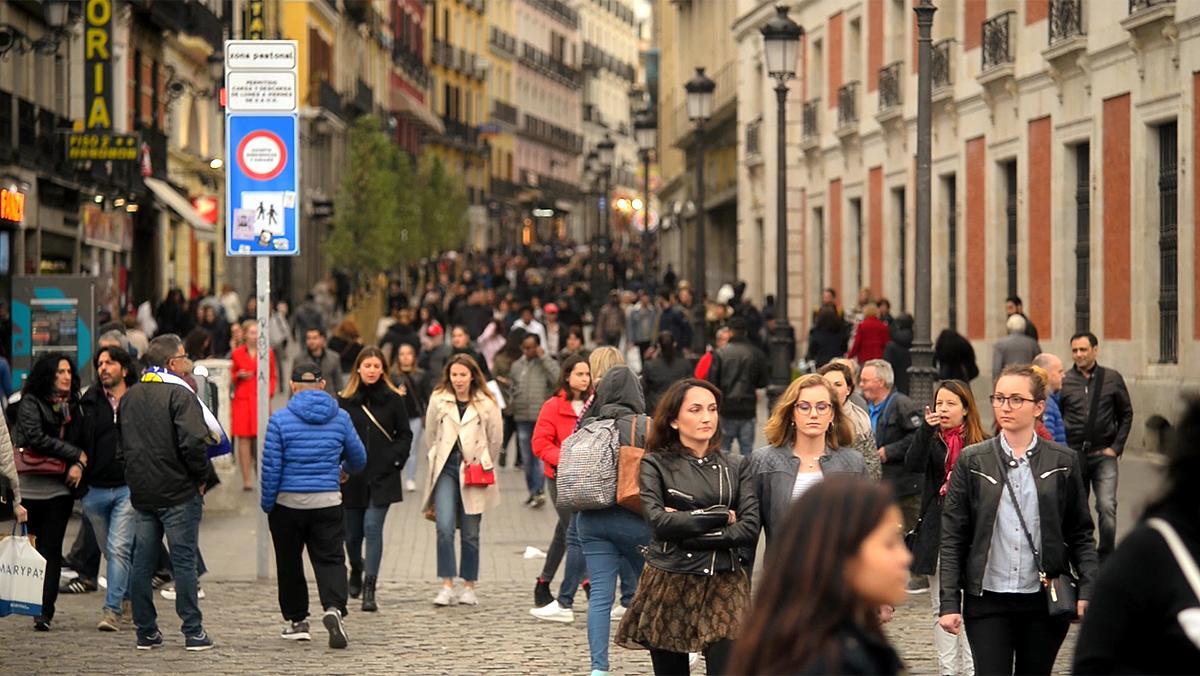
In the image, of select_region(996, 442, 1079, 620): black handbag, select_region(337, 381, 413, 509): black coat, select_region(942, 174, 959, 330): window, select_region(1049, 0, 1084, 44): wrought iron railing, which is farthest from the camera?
select_region(942, 174, 959, 330): window

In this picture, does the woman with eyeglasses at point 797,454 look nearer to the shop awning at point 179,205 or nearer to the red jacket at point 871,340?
the red jacket at point 871,340

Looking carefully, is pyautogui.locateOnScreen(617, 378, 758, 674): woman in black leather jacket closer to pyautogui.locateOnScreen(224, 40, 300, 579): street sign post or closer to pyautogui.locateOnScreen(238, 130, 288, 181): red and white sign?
pyautogui.locateOnScreen(224, 40, 300, 579): street sign post

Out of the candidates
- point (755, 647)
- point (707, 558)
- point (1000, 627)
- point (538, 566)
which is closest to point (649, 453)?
point (707, 558)

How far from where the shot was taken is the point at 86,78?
33.6 meters

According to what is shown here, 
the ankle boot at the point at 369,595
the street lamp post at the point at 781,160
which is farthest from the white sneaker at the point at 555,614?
the street lamp post at the point at 781,160

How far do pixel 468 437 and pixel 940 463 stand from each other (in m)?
4.11

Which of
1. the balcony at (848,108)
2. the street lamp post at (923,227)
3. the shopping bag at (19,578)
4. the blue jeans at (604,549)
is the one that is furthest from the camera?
the balcony at (848,108)

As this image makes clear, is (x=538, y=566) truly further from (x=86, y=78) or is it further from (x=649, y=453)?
(x=86, y=78)

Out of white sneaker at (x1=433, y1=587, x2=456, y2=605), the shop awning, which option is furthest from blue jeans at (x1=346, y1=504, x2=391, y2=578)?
the shop awning

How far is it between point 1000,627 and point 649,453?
161 cm

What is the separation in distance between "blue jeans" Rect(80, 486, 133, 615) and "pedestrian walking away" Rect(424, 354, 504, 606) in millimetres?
2081

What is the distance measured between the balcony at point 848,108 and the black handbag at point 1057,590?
29239mm

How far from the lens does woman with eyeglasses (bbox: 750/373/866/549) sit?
8.47 meters

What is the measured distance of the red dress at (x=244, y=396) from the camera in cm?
2017
